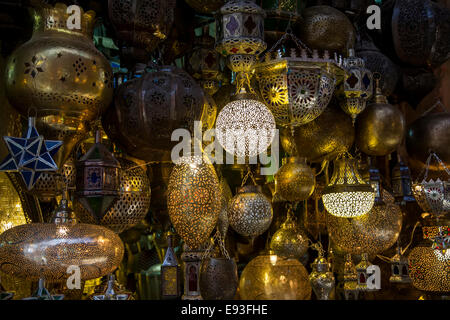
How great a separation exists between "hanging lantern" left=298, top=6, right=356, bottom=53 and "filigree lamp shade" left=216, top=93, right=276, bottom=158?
22.6 inches

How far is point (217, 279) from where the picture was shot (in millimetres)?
1974

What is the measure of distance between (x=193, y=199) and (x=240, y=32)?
0.59 meters

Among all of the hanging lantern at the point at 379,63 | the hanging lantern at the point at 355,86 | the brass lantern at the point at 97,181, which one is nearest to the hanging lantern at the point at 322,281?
the hanging lantern at the point at 355,86

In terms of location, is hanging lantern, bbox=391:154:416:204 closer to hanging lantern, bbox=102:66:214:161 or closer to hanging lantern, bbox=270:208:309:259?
hanging lantern, bbox=270:208:309:259

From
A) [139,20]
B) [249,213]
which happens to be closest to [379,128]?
[249,213]

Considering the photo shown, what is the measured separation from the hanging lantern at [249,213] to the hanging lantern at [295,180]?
0.45 feet

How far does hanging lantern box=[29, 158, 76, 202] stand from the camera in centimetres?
175

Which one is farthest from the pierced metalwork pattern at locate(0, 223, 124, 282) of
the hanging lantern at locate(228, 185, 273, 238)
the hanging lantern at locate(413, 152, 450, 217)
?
the hanging lantern at locate(413, 152, 450, 217)

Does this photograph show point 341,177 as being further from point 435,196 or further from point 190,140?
point 190,140

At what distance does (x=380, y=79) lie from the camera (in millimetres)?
2525

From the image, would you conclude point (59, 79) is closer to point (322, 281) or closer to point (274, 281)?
point (274, 281)

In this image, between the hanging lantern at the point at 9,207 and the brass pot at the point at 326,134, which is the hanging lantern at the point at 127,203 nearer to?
the hanging lantern at the point at 9,207

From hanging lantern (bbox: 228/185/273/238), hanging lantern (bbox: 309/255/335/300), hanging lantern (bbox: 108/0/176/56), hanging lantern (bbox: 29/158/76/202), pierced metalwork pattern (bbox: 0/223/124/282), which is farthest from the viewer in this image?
hanging lantern (bbox: 309/255/335/300)

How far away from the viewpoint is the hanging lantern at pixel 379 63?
250 cm
